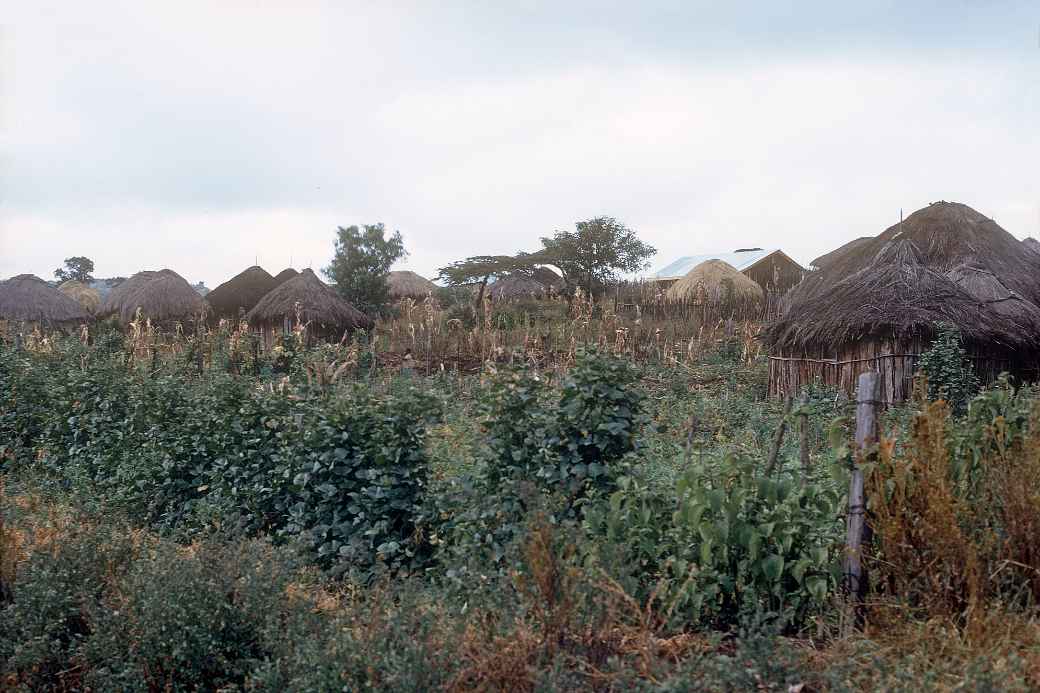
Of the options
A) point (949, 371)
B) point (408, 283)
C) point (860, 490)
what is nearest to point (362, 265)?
point (408, 283)

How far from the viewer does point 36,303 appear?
→ 27078 millimetres

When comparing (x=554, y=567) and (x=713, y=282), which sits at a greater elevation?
(x=713, y=282)

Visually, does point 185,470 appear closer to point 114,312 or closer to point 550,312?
point 550,312

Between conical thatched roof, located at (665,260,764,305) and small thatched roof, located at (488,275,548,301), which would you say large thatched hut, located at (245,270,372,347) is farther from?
small thatched roof, located at (488,275,548,301)

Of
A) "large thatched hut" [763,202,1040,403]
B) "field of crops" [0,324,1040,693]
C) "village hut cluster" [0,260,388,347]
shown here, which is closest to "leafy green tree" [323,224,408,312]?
"village hut cluster" [0,260,388,347]

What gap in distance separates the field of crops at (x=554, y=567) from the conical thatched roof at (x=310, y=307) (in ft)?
50.0

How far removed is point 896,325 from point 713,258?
2307cm

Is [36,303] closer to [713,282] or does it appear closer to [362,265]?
[362,265]

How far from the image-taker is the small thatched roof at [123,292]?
27.6 metres

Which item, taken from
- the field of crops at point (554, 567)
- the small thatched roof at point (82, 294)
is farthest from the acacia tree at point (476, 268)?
the field of crops at point (554, 567)

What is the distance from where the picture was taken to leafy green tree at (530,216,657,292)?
104 feet

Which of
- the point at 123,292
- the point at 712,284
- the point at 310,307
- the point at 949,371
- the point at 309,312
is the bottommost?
the point at 949,371

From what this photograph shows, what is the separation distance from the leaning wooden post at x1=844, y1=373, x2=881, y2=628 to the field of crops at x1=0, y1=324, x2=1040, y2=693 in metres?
0.05

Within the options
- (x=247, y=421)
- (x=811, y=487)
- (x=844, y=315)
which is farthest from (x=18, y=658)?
(x=844, y=315)
